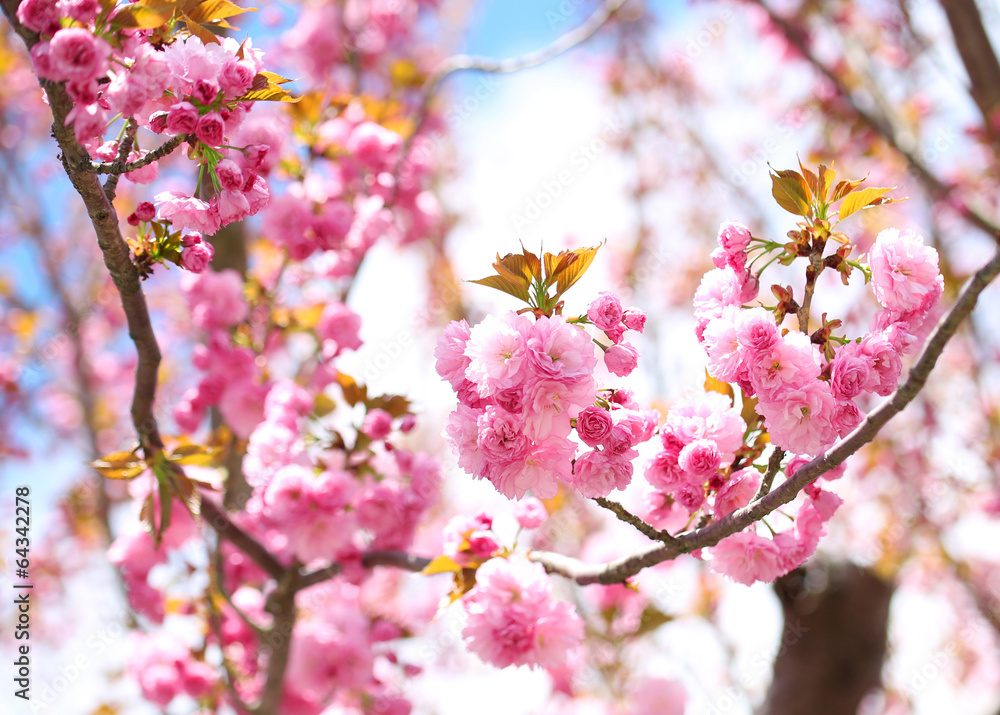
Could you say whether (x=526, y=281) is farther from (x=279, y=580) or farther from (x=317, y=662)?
(x=317, y=662)

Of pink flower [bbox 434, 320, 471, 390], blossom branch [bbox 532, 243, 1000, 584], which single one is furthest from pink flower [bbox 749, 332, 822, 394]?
pink flower [bbox 434, 320, 471, 390]

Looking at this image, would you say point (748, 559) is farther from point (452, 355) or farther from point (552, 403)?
point (452, 355)

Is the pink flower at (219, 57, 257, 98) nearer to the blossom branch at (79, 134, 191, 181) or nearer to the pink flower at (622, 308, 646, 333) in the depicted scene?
the blossom branch at (79, 134, 191, 181)

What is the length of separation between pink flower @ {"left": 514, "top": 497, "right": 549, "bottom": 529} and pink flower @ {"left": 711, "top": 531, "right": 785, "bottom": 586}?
1.63ft

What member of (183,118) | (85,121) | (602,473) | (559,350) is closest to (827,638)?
(602,473)

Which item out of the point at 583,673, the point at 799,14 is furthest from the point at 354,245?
the point at 799,14

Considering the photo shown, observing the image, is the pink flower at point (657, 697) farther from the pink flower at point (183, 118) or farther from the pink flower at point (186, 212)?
the pink flower at point (183, 118)

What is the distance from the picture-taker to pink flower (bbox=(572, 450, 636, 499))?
1257 mm

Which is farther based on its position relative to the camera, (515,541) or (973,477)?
(973,477)

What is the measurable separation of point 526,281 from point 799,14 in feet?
15.0

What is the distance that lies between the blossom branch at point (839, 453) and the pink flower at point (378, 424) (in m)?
1.10

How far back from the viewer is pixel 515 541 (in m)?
1.76

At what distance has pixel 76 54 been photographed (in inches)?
42.6

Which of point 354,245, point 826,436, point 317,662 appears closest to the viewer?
point 826,436
